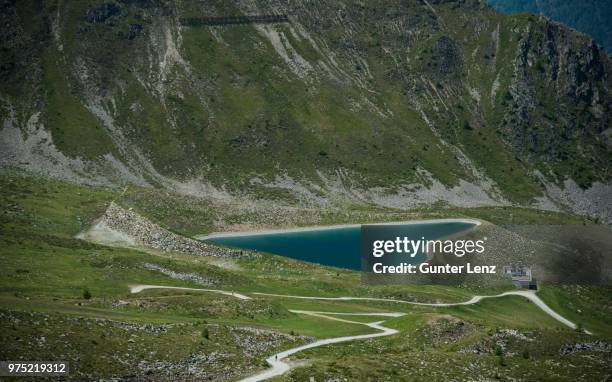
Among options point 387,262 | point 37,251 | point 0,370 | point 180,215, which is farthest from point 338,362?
point 180,215

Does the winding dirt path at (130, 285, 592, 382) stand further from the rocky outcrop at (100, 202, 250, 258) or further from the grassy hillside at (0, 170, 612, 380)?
the rocky outcrop at (100, 202, 250, 258)

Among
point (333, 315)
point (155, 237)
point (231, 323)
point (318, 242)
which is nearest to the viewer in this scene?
point (231, 323)

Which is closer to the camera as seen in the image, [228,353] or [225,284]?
[228,353]

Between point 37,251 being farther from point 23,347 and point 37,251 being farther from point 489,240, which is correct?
point 489,240

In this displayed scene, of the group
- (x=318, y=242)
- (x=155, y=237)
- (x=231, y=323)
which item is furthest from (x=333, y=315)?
(x=318, y=242)

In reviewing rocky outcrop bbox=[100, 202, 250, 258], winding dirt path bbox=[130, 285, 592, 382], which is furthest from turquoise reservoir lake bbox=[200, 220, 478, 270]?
winding dirt path bbox=[130, 285, 592, 382]

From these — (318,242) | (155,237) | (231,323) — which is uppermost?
(155,237)

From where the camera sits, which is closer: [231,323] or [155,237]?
[231,323]

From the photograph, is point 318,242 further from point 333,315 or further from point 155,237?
point 333,315

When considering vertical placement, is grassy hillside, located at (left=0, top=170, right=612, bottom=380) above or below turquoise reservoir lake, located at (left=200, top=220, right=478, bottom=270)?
below
